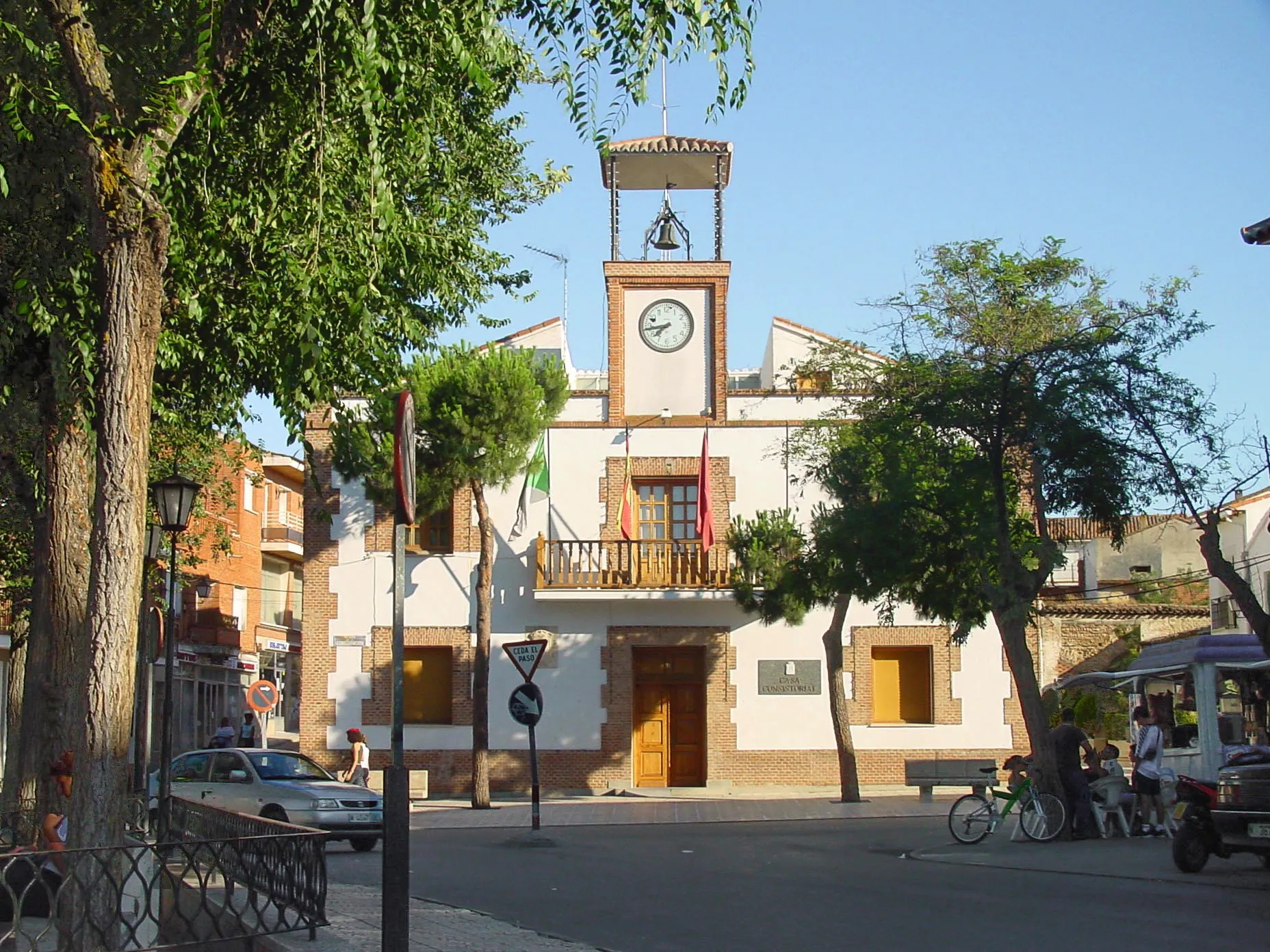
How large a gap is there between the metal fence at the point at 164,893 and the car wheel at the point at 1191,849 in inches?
348

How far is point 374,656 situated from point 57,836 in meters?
18.1

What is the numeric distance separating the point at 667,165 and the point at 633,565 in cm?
817

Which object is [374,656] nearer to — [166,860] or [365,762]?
[365,762]

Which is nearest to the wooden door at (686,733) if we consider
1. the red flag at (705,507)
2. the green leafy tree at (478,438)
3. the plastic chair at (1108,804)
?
the red flag at (705,507)

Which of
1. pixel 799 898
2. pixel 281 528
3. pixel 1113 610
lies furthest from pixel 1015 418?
pixel 281 528

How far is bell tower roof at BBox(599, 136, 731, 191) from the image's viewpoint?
28484mm

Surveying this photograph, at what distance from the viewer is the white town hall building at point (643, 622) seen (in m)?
28.5

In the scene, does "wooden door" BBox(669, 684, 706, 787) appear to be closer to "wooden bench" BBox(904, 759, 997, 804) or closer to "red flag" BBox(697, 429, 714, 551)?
"red flag" BBox(697, 429, 714, 551)

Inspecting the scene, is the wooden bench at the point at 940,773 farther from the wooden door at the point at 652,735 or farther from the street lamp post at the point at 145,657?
the street lamp post at the point at 145,657

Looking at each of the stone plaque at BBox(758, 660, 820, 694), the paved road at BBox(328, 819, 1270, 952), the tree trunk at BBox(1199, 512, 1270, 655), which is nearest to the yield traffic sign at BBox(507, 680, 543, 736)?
the paved road at BBox(328, 819, 1270, 952)

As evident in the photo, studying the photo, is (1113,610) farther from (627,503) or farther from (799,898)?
(799,898)

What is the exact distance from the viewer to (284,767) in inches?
776

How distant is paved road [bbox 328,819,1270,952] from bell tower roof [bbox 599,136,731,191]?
1491 cm

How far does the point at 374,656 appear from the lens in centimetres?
2906
